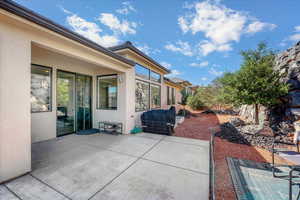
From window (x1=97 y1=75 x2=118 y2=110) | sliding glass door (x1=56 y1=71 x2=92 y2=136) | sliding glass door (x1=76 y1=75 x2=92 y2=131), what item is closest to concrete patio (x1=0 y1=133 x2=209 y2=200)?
sliding glass door (x1=56 y1=71 x2=92 y2=136)

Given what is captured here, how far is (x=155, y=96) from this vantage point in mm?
8719

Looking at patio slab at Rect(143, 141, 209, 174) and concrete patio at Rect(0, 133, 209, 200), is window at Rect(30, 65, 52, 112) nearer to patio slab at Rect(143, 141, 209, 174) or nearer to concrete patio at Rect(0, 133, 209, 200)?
concrete patio at Rect(0, 133, 209, 200)

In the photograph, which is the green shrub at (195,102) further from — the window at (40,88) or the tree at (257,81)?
the window at (40,88)

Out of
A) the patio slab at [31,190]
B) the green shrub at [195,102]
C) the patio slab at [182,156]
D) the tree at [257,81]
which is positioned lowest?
the patio slab at [182,156]

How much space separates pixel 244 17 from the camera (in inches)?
233

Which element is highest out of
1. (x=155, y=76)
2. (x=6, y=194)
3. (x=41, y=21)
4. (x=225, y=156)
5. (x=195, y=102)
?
(x=155, y=76)

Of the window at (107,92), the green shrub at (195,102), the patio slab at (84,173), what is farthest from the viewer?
the green shrub at (195,102)

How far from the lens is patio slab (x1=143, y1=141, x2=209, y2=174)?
2922 mm

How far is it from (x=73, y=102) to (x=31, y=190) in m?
3.94

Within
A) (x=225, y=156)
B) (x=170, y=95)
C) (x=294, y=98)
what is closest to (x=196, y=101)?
(x=170, y=95)

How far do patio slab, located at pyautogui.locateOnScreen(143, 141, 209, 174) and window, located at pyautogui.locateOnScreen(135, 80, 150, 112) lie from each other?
110 inches

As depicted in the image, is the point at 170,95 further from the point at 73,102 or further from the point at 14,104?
the point at 14,104

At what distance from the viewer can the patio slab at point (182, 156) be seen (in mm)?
2922

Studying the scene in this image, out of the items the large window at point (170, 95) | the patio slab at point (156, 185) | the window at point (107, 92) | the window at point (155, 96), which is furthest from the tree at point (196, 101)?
the patio slab at point (156, 185)
